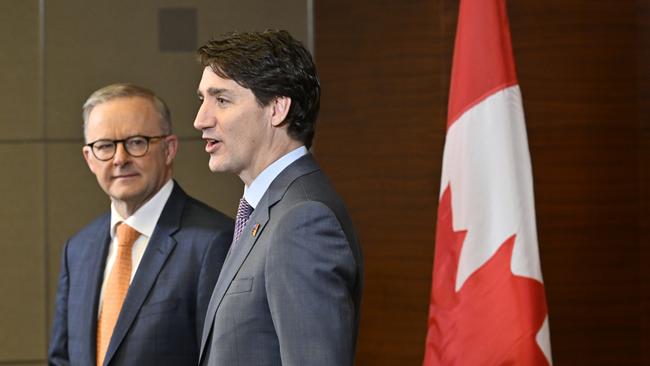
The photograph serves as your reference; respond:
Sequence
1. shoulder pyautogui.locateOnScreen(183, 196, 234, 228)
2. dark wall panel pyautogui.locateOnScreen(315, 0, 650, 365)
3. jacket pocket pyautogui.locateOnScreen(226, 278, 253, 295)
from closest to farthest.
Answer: jacket pocket pyautogui.locateOnScreen(226, 278, 253, 295)
shoulder pyautogui.locateOnScreen(183, 196, 234, 228)
dark wall panel pyautogui.locateOnScreen(315, 0, 650, 365)

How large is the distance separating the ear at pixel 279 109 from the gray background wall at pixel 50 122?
218cm

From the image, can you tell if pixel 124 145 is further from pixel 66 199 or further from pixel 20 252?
pixel 20 252

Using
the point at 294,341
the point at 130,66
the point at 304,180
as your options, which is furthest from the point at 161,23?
the point at 294,341

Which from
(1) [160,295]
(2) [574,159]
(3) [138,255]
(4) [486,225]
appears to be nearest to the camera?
(1) [160,295]

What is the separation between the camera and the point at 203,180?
4121 mm

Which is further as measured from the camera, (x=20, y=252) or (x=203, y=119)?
(x=20, y=252)

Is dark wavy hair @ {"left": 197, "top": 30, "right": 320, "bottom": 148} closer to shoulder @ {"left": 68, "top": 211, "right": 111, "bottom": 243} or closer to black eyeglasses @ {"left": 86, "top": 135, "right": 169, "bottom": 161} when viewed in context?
black eyeglasses @ {"left": 86, "top": 135, "right": 169, "bottom": 161}

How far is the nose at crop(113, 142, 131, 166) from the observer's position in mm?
2738

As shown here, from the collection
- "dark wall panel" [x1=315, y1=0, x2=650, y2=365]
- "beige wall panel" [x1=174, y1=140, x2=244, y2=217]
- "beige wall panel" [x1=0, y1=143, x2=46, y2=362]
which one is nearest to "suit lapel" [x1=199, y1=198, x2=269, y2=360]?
"dark wall panel" [x1=315, y1=0, x2=650, y2=365]

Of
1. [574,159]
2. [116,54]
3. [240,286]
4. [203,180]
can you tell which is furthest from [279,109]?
[116,54]

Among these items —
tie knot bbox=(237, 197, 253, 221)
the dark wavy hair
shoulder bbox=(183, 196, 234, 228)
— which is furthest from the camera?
shoulder bbox=(183, 196, 234, 228)

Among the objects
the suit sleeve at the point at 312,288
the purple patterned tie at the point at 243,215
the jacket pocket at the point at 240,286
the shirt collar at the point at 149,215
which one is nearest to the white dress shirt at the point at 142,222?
the shirt collar at the point at 149,215

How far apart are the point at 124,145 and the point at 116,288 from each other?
0.41 metres

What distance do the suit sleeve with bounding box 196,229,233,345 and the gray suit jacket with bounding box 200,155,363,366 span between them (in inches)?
25.9
